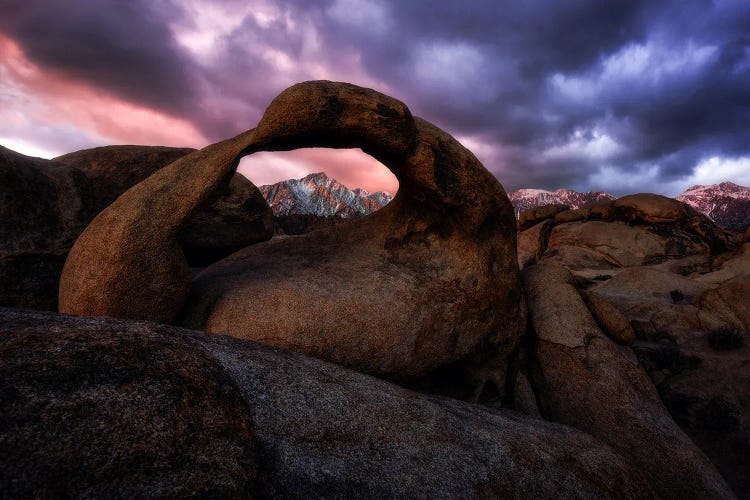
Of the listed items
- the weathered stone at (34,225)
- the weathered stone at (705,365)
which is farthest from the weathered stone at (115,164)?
the weathered stone at (705,365)

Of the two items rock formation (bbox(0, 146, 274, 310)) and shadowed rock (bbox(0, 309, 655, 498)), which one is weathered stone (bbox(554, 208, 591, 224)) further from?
shadowed rock (bbox(0, 309, 655, 498))

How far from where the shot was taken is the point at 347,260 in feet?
22.0

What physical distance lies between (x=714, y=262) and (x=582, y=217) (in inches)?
389

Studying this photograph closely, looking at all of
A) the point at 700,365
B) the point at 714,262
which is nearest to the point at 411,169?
the point at 700,365

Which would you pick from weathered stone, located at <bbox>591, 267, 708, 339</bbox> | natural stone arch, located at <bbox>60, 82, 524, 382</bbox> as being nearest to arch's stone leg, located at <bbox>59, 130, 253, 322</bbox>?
natural stone arch, located at <bbox>60, 82, 524, 382</bbox>

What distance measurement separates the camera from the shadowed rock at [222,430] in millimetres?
1719

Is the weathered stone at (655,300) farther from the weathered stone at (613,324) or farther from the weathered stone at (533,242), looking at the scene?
the weathered stone at (533,242)

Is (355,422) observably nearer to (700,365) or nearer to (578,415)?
(578,415)

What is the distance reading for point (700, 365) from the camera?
8.12m

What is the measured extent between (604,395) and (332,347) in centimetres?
477

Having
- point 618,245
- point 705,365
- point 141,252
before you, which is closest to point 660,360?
point 705,365

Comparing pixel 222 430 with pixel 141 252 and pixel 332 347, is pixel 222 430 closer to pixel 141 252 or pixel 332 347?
pixel 332 347

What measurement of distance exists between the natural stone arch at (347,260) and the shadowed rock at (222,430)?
1.79 m

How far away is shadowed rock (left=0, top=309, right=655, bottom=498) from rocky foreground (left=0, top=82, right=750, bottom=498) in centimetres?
1
